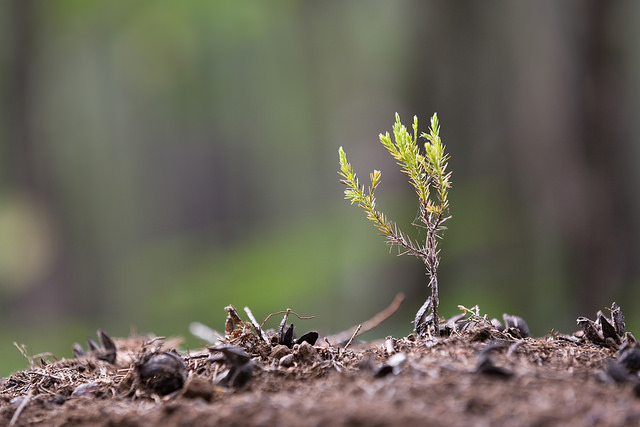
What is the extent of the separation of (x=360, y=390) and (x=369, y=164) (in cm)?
641

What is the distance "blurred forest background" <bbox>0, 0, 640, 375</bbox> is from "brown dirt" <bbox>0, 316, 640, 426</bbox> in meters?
2.11

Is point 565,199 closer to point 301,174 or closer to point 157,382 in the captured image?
point 157,382

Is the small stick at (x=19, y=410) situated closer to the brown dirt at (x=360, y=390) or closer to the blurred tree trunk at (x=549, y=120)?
the brown dirt at (x=360, y=390)

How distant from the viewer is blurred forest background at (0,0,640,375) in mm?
5199

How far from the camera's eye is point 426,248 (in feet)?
5.49

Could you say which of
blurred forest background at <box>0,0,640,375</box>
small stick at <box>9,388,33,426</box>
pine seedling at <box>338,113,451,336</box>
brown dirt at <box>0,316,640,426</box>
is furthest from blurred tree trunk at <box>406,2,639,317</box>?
small stick at <box>9,388,33,426</box>

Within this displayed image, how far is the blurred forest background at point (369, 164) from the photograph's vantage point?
17.1 feet

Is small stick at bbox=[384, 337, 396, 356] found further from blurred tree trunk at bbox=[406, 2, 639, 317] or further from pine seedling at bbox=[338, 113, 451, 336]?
blurred tree trunk at bbox=[406, 2, 639, 317]

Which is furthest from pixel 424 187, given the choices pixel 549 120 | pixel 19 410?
pixel 549 120

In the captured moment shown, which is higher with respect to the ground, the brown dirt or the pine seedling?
the pine seedling

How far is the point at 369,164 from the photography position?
7516mm

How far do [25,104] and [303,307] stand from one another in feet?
17.5

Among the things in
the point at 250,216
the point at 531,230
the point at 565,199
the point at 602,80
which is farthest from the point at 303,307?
the point at 250,216

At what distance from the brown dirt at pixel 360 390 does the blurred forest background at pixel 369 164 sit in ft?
6.91
